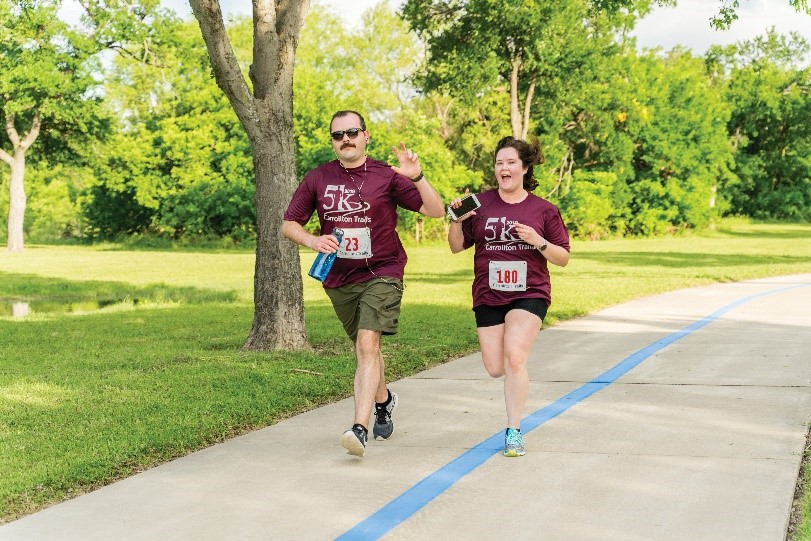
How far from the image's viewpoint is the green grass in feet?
22.9

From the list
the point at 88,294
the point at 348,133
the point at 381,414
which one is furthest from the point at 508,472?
the point at 88,294

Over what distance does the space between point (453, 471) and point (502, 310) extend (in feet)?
3.85

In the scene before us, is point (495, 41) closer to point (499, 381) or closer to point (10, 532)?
point (499, 381)

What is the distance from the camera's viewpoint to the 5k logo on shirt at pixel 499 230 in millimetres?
6758

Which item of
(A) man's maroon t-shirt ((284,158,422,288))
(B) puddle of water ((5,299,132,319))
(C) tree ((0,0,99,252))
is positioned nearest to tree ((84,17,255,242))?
(C) tree ((0,0,99,252))

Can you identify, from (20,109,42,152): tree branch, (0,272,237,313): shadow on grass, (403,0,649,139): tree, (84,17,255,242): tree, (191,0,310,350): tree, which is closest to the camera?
(191,0,310,350): tree

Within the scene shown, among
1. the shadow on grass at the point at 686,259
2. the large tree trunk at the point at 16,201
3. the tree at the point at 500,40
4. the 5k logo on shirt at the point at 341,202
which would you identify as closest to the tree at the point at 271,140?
the 5k logo on shirt at the point at 341,202

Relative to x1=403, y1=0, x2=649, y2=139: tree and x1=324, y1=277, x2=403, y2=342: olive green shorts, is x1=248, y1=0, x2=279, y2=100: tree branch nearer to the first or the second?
x1=324, y1=277, x2=403, y2=342: olive green shorts

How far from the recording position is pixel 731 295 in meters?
19.0

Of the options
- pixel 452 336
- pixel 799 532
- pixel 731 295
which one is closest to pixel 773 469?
pixel 799 532

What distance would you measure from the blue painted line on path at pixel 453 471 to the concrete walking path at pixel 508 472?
0.02 m

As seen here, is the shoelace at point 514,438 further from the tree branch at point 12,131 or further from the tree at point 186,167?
the tree branch at point 12,131

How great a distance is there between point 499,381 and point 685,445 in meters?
2.99

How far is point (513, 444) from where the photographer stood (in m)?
6.54
